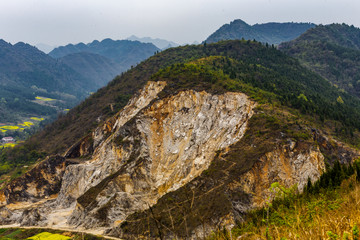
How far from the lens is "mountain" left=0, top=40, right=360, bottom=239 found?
30.5 metres

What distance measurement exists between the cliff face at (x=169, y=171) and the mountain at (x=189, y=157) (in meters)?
0.15

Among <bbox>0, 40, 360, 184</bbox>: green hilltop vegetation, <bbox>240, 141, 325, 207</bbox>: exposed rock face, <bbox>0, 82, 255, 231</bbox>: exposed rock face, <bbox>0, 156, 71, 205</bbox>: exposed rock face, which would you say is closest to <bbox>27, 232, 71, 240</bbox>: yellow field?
<bbox>0, 82, 255, 231</bbox>: exposed rock face

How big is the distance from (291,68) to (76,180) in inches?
2651

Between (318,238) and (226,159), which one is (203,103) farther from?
(318,238)

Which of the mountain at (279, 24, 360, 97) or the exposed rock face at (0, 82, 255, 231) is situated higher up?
the mountain at (279, 24, 360, 97)

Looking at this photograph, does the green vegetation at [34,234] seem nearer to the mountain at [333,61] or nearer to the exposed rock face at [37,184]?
the exposed rock face at [37,184]

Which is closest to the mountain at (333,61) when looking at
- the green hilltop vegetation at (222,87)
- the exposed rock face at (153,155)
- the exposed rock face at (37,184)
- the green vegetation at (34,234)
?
the green hilltop vegetation at (222,87)

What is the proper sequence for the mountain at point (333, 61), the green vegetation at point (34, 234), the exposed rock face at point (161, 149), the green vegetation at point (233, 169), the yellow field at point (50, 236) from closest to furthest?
the green vegetation at point (233, 169), the yellow field at point (50, 236), the green vegetation at point (34, 234), the exposed rock face at point (161, 149), the mountain at point (333, 61)

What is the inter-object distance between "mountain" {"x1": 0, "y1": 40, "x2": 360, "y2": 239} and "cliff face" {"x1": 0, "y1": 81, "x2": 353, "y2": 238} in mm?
149

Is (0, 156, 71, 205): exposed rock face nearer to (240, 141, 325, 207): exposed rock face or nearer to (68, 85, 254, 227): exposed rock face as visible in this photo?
(68, 85, 254, 227): exposed rock face

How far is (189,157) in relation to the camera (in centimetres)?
4109

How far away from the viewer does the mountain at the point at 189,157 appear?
99.9 ft

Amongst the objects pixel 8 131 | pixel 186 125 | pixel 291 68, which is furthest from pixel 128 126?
pixel 8 131

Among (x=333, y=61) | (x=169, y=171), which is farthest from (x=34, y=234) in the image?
(x=333, y=61)
